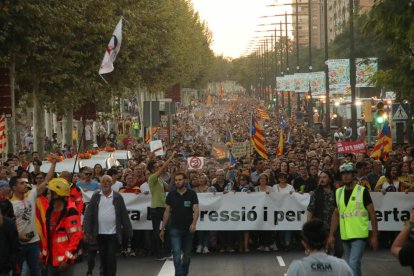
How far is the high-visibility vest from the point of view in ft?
41.1

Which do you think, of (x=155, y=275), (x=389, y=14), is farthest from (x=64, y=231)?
(x=389, y=14)

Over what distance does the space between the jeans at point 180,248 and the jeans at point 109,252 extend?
1007 mm

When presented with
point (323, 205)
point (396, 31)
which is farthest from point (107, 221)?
point (396, 31)

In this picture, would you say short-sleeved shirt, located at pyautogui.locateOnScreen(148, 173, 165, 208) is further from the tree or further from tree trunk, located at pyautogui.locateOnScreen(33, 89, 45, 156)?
tree trunk, located at pyautogui.locateOnScreen(33, 89, 45, 156)

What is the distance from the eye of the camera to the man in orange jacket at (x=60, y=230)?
11821 mm

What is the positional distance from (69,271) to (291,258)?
21.5 ft

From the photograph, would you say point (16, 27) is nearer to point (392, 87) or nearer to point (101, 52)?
point (392, 87)

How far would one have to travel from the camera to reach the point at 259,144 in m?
31.2

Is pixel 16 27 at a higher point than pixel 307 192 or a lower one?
higher

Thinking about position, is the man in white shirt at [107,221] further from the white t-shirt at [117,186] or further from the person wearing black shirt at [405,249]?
the person wearing black shirt at [405,249]

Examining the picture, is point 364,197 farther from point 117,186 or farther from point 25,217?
point 117,186

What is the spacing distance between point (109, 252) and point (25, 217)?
182cm

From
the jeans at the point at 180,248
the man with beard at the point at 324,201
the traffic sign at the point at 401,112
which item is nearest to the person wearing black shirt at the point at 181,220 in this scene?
the jeans at the point at 180,248

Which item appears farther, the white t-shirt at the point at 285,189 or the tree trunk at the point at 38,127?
the tree trunk at the point at 38,127
